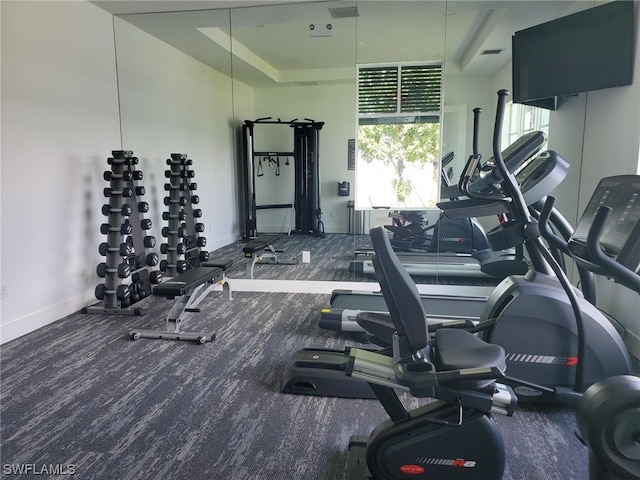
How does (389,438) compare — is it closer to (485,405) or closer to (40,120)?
(485,405)

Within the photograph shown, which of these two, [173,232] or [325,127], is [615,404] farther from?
[325,127]

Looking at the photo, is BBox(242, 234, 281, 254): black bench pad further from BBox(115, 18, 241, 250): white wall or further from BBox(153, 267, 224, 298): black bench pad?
BBox(153, 267, 224, 298): black bench pad

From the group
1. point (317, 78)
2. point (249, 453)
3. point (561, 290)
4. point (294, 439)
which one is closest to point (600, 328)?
point (561, 290)

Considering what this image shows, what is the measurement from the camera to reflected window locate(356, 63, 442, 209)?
14.9 ft

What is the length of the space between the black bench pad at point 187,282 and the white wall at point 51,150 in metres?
1.15

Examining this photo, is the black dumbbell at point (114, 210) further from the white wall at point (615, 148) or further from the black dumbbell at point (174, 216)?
the white wall at point (615, 148)

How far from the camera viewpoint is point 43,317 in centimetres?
362

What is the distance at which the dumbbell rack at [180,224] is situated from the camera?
459 cm

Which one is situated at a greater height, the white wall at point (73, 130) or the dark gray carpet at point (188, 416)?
the white wall at point (73, 130)

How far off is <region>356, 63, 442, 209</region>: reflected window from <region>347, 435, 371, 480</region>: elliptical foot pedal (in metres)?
3.20

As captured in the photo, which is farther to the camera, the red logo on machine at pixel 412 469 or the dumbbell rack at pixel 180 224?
the dumbbell rack at pixel 180 224
